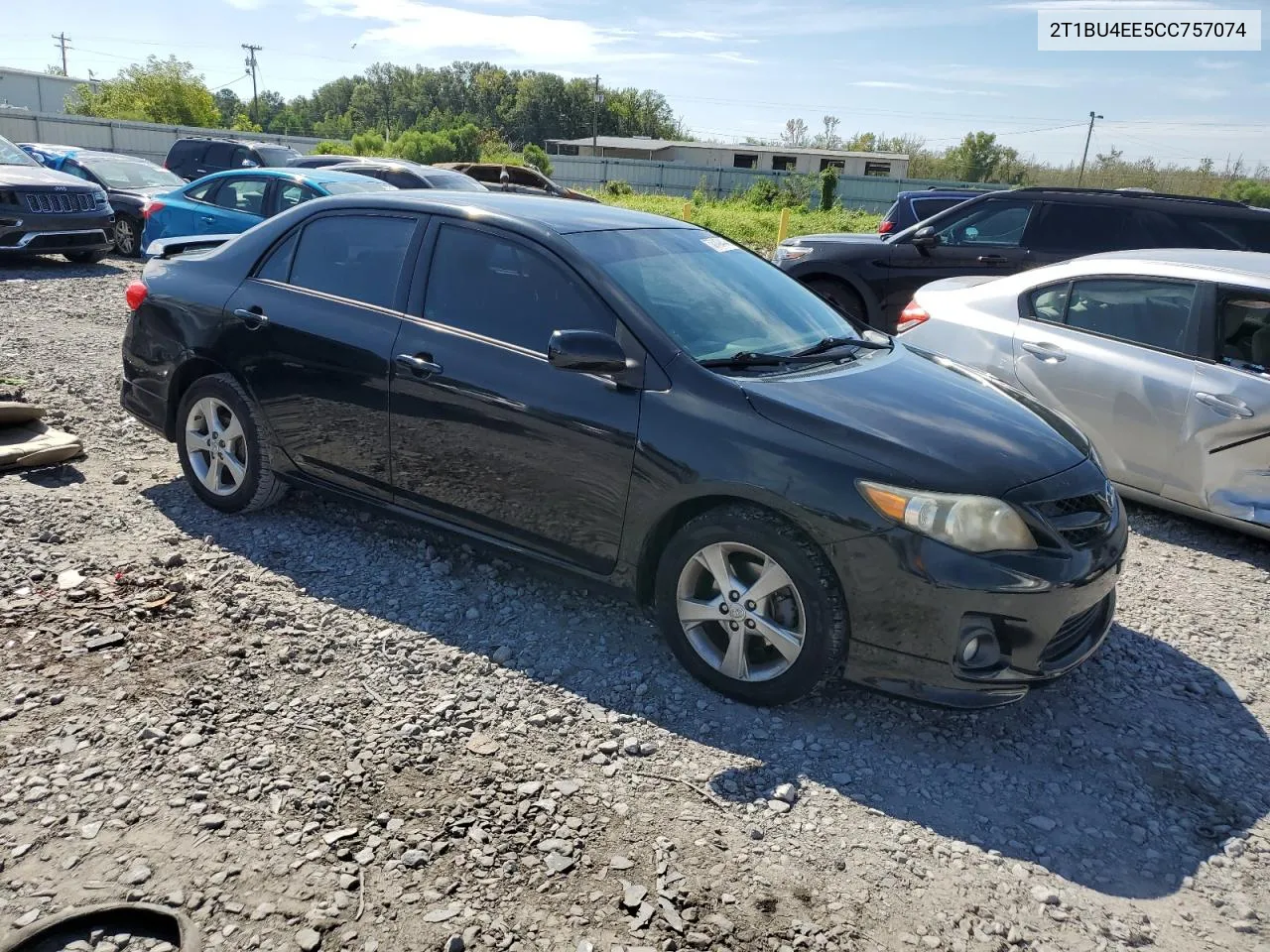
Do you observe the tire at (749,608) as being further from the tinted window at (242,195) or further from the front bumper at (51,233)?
the front bumper at (51,233)

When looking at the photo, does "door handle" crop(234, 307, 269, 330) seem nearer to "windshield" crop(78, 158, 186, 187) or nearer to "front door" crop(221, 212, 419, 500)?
"front door" crop(221, 212, 419, 500)

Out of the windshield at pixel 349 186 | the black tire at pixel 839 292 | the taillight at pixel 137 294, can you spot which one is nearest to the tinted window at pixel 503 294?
the taillight at pixel 137 294

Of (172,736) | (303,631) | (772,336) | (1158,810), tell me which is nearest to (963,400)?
(772,336)

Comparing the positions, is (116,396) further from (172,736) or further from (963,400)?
(963,400)

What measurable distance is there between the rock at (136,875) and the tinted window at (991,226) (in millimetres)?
8895

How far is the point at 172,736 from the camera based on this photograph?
127 inches

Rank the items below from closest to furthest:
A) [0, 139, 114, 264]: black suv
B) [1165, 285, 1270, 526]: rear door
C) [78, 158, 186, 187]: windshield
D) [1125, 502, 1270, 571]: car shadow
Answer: [1165, 285, 1270, 526]: rear door < [1125, 502, 1270, 571]: car shadow < [0, 139, 114, 264]: black suv < [78, 158, 186, 187]: windshield

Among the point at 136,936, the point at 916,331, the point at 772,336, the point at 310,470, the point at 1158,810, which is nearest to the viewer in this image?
the point at 136,936

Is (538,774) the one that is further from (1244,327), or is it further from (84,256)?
(84,256)

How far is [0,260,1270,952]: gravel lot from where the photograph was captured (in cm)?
262

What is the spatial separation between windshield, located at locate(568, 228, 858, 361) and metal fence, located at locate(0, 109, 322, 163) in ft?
124

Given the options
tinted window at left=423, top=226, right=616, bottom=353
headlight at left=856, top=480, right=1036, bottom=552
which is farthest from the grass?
headlight at left=856, top=480, right=1036, bottom=552

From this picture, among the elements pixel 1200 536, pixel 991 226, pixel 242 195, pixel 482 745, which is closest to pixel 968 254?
pixel 991 226

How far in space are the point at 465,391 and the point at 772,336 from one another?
4.39 ft
